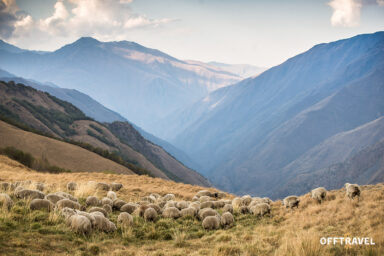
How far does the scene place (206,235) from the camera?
11.5 m

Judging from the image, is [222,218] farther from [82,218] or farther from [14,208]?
[14,208]

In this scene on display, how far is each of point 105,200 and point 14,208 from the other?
4300 mm

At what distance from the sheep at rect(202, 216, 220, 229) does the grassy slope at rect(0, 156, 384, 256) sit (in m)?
0.28

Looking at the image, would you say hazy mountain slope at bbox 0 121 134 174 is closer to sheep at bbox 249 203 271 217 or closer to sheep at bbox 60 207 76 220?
sheep at bbox 60 207 76 220

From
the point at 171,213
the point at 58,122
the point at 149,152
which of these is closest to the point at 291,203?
the point at 171,213

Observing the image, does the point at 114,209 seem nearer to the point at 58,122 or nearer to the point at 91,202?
the point at 91,202

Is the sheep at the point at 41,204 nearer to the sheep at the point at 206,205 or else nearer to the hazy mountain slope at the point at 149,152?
the sheep at the point at 206,205

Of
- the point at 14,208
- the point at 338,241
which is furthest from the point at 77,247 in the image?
the point at 338,241

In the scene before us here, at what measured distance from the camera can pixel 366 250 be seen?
8094mm

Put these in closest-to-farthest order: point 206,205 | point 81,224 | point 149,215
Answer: point 81,224
point 149,215
point 206,205

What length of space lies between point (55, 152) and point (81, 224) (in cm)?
4412

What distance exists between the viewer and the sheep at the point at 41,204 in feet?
38.9

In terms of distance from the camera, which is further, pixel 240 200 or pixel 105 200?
pixel 240 200

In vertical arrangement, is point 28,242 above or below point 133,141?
below
